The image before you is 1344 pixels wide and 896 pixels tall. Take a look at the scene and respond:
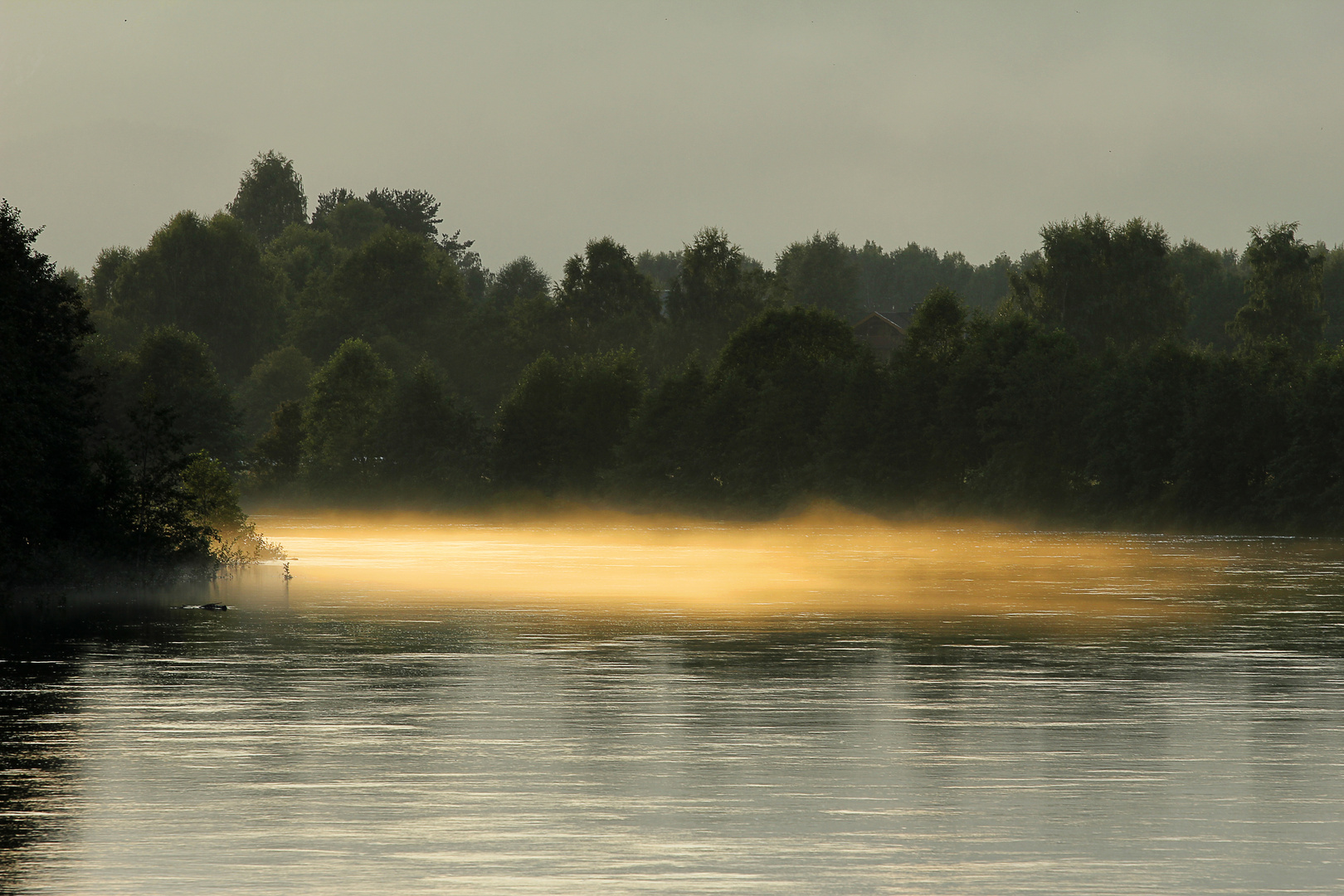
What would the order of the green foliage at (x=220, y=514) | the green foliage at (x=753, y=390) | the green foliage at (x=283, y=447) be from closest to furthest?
the green foliage at (x=220, y=514)
the green foliage at (x=753, y=390)
the green foliage at (x=283, y=447)

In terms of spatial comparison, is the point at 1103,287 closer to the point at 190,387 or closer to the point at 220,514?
the point at 190,387

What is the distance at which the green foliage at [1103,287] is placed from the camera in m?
132

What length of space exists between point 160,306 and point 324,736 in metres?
168

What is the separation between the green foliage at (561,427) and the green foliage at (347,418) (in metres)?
10.7

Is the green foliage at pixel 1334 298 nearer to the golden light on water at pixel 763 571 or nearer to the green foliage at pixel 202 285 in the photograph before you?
the golden light on water at pixel 763 571

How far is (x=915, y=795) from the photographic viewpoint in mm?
13461

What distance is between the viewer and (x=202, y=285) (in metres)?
177

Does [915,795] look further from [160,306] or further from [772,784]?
[160,306]

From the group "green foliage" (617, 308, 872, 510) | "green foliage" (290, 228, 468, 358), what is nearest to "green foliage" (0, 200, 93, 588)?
"green foliage" (617, 308, 872, 510)

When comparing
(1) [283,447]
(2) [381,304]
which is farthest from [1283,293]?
(2) [381,304]

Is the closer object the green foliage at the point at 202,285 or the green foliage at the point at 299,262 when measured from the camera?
the green foliage at the point at 202,285

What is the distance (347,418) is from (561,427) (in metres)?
19.7

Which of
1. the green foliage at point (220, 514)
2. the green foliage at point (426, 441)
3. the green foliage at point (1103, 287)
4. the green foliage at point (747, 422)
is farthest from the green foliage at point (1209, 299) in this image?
the green foliage at point (220, 514)

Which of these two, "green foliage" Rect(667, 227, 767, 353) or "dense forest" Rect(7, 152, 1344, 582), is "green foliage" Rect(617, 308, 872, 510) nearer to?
"dense forest" Rect(7, 152, 1344, 582)
